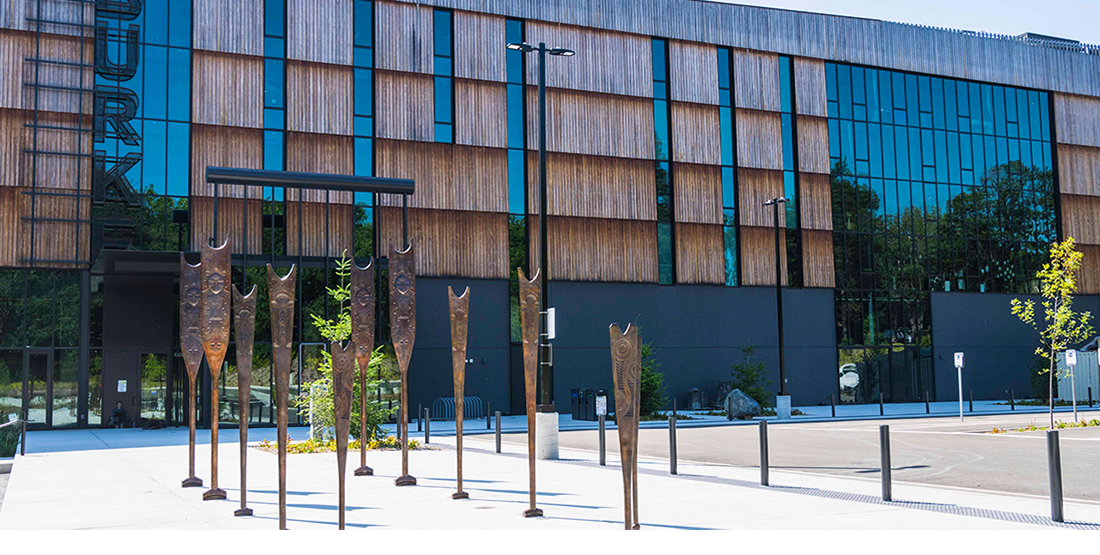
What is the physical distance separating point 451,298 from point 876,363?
3516 cm

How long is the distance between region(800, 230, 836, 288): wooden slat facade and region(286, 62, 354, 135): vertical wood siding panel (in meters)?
20.7

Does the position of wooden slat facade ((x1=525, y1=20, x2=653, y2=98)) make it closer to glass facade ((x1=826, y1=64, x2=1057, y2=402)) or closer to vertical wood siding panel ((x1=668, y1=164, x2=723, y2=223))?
vertical wood siding panel ((x1=668, y1=164, x2=723, y2=223))

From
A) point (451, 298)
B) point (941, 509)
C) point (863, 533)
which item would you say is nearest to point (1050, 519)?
point (941, 509)

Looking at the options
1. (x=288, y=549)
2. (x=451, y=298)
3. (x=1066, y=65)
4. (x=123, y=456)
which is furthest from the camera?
(x=1066, y=65)

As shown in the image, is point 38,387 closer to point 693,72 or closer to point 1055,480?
point 693,72

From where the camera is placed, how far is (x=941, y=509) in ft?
33.4

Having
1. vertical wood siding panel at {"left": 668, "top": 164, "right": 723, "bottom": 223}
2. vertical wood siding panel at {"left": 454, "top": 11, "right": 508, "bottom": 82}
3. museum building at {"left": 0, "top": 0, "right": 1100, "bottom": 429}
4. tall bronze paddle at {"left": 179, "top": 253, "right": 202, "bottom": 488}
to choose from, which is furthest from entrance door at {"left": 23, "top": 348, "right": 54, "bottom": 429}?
vertical wood siding panel at {"left": 668, "top": 164, "right": 723, "bottom": 223}

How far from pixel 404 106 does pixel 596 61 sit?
28.0 ft

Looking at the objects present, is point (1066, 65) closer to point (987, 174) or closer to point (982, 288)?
point (987, 174)

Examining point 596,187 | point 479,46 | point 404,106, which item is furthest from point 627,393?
point 479,46

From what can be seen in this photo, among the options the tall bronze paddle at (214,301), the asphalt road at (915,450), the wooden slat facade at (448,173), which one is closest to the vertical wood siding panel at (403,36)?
the wooden slat facade at (448,173)

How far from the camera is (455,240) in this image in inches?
1364

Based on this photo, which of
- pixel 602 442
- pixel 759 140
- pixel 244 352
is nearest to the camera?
pixel 244 352

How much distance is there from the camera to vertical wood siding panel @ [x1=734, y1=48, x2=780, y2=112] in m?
40.3
